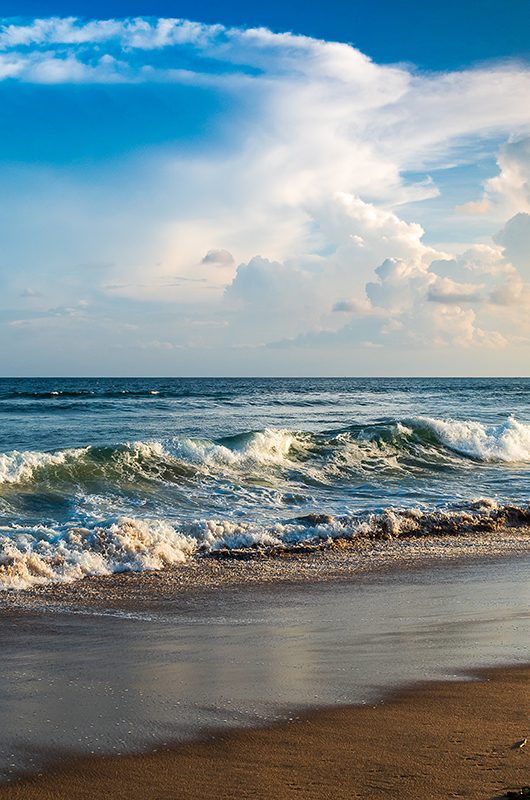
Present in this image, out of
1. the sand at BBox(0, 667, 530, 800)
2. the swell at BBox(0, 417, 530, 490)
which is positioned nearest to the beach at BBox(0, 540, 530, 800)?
the sand at BBox(0, 667, 530, 800)

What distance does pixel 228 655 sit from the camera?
5.65 metres

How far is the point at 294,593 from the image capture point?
780 centimetres

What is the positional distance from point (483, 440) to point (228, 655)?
743 inches

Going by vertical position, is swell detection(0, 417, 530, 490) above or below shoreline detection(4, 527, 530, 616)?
above

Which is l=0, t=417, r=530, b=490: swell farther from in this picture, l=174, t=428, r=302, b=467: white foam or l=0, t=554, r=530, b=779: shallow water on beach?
l=0, t=554, r=530, b=779: shallow water on beach

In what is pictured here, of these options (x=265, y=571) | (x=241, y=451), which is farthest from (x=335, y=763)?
(x=241, y=451)

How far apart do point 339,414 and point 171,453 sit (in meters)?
19.8

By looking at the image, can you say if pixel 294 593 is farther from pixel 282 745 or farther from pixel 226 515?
pixel 226 515

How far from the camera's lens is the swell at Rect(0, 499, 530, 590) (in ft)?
28.1

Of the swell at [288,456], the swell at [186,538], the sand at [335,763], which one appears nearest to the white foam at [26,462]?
the swell at [288,456]

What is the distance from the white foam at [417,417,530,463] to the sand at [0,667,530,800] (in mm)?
18370

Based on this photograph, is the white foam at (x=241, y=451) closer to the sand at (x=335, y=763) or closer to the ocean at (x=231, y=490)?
the ocean at (x=231, y=490)

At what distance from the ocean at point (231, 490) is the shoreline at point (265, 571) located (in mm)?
315

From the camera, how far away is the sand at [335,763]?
359 cm
